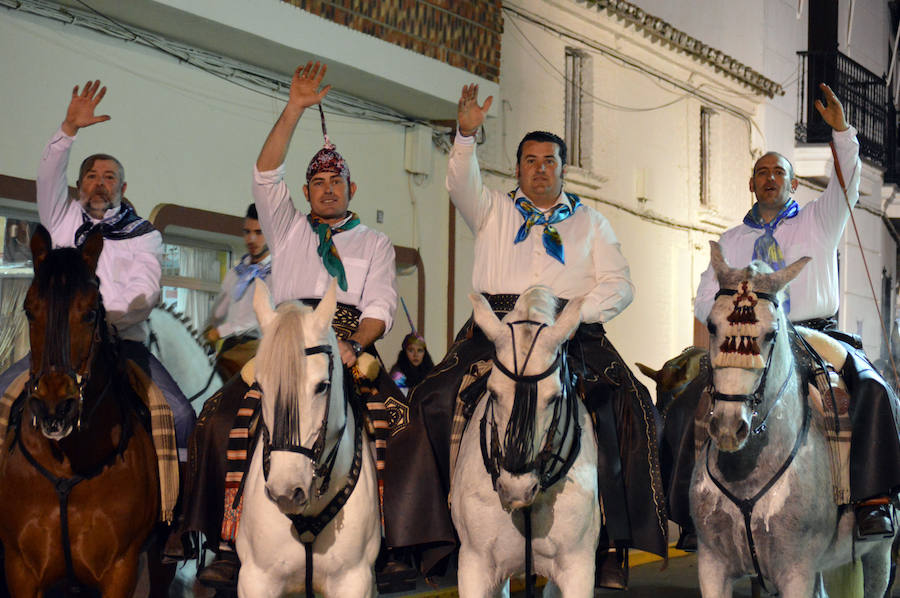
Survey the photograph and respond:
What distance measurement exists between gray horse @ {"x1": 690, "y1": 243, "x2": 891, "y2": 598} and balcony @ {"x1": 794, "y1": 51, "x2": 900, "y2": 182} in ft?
62.6

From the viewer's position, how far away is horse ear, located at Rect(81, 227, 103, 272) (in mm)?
5793

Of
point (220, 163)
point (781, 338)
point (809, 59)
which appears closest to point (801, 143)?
point (809, 59)

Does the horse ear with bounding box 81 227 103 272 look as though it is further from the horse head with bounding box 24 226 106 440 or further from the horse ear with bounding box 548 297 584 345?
the horse ear with bounding box 548 297 584 345

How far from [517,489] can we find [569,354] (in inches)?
50.6

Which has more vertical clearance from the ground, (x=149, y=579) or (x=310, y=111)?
(x=310, y=111)

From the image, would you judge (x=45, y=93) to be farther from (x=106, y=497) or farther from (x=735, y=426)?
(x=735, y=426)

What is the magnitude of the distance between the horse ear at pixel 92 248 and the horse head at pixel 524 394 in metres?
1.83

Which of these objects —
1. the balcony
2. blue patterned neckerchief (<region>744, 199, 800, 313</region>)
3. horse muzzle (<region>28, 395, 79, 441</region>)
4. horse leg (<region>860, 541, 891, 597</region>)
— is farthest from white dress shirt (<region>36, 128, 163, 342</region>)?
the balcony

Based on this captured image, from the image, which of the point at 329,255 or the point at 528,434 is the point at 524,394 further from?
the point at 329,255

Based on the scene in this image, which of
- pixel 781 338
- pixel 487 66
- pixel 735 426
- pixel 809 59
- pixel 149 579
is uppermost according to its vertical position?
pixel 809 59

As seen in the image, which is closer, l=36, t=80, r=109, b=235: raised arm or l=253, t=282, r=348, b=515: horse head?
l=253, t=282, r=348, b=515: horse head

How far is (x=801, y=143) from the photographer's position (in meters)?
25.2

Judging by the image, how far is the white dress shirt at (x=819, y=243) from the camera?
287 inches

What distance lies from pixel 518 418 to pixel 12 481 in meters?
2.56
